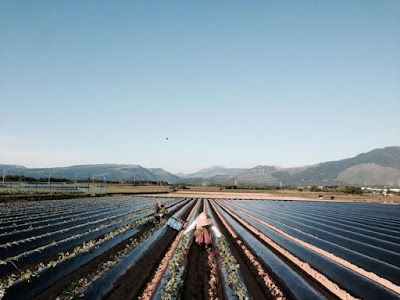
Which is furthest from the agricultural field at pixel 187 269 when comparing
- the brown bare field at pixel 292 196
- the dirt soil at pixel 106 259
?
the brown bare field at pixel 292 196

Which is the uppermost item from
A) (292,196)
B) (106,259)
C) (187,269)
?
(292,196)

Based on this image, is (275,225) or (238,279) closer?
(238,279)

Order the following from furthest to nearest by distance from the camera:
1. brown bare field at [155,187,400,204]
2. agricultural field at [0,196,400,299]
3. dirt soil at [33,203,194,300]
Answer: brown bare field at [155,187,400,204]
agricultural field at [0,196,400,299]
dirt soil at [33,203,194,300]

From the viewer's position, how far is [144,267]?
10.6 meters

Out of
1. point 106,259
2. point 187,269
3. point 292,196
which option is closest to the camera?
point 187,269

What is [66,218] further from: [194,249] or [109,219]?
[194,249]

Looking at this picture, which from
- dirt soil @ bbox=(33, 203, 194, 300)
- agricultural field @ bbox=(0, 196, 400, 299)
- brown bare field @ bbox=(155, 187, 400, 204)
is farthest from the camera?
brown bare field @ bbox=(155, 187, 400, 204)

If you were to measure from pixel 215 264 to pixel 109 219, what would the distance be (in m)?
13.3

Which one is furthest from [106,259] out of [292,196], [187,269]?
[292,196]

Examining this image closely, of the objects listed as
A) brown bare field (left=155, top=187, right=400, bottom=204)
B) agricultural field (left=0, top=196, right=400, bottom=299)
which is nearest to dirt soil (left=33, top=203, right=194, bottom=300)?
agricultural field (left=0, top=196, right=400, bottom=299)

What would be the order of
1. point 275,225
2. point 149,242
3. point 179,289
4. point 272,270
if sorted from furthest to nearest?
point 275,225
point 149,242
point 272,270
point 179,289

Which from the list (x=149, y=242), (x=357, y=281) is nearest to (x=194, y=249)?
(x=149, y=242)

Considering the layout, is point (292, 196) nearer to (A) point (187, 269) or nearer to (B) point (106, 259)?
(B) point (106, 259)

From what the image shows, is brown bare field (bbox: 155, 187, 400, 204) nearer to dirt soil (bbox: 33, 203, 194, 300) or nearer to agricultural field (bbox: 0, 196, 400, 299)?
agricultural field (bbox: 0, 196, 400, 299)
